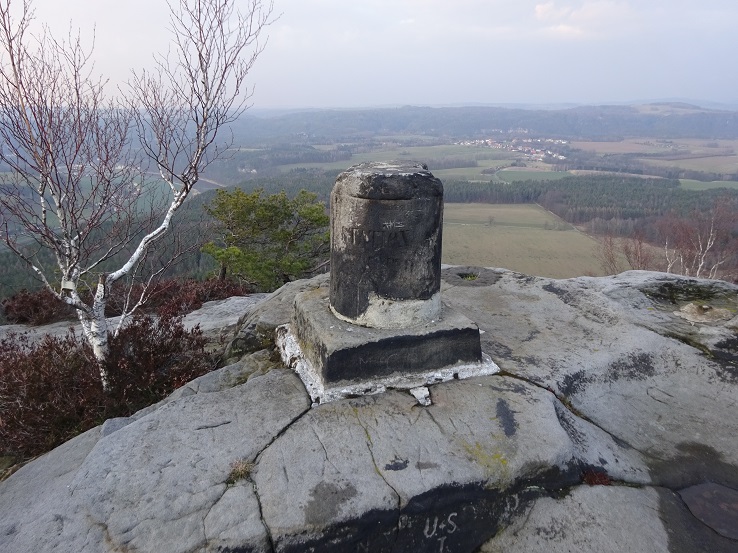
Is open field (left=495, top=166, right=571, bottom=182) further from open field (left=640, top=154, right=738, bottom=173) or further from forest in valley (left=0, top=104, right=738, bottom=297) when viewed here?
open field (left=640, top=154, right=738, bottom=173)

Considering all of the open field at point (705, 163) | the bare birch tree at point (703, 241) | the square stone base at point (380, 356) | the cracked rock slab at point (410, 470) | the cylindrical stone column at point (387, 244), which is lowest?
the open field at point (705, 163)

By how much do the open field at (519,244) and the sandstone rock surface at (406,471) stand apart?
23.5m

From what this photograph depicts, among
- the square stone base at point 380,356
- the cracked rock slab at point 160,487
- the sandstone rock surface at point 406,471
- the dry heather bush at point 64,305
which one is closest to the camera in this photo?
the cracked rock slab at point 160,487

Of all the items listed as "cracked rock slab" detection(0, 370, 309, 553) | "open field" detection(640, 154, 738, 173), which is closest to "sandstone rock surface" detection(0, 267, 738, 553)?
"cracked rock slab" detection(0, 370, 309, 553)

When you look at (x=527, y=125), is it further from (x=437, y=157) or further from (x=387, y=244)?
(x=387, y=244)

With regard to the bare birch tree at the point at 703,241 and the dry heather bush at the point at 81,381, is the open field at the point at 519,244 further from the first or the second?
the dry heather bush at the point at 81,381

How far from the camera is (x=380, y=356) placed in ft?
12.9

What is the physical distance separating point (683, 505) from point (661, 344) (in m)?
2.43

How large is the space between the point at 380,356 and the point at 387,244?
0.98 metres

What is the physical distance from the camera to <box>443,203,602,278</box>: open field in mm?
28953

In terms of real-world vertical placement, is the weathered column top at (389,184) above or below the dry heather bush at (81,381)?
above

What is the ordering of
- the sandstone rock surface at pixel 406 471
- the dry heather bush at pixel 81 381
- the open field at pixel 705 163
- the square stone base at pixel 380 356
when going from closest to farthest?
the sandstone rock surface at pixel 406 471 < the square stone base at pixel 380 356 < the dry heather bush at pixel 81 381 < the open field at pixel 705 163

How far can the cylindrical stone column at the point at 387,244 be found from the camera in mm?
3916

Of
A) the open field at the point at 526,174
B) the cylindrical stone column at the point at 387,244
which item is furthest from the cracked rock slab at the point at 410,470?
the open field at the point at 526,174
